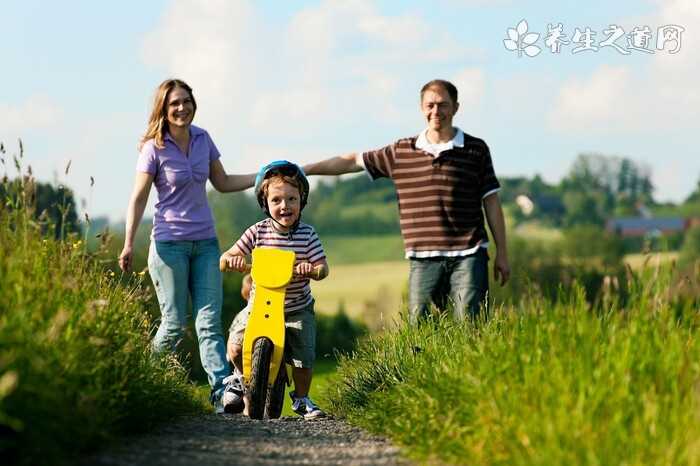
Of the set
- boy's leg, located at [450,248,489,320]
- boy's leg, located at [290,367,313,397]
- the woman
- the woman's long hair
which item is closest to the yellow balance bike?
boy's leg, located at [290,367,313,397]

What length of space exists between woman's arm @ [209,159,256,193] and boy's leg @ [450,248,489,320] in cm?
174

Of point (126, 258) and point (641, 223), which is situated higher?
point (126, 258)

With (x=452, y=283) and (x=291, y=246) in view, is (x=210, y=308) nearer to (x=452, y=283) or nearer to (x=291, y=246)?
(x=291, y=246)

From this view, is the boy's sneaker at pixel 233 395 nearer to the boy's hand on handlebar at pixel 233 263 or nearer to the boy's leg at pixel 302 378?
→ the boy's leg at pixel 302 378

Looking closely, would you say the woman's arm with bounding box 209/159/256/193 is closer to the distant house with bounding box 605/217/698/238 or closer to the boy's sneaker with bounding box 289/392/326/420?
the boy's sneaker with bounding box 289/392/326/420

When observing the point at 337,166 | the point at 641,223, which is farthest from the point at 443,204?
the point at 641,223

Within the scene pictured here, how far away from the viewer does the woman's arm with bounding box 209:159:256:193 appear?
8266mm

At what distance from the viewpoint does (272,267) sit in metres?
7.22

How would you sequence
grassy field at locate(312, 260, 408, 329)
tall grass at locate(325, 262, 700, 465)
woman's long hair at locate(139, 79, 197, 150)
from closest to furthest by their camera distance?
tall grass at locate(325, 262, 700, 465)
woman's long hair at locate(139, 79, 197, 150)
grassy field at locate(312, 260, 408, 329)

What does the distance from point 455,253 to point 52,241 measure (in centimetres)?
310

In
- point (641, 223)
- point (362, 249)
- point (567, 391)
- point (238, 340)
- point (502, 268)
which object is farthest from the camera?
point (641, 223)

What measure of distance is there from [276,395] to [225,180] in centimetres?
187

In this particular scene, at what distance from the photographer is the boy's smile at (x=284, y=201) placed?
7324 mm

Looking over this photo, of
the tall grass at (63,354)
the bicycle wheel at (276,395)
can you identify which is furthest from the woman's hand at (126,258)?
the bicycle wheel at (276,395)
